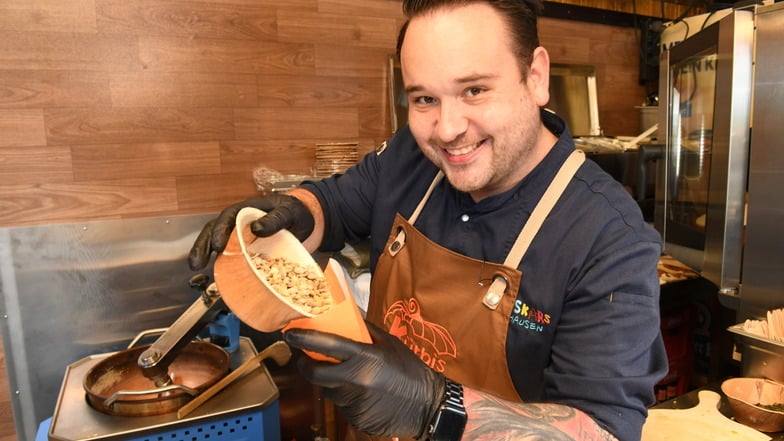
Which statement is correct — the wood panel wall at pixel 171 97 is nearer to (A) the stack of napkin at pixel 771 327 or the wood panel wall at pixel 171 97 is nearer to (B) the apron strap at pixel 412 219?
(B) the apron strap at pixel 412 219

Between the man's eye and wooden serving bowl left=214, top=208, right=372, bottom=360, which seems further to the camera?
the man's eye

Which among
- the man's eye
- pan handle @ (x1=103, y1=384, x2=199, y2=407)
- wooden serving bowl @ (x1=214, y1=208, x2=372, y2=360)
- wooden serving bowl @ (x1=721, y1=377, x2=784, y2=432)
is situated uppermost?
the man's eye

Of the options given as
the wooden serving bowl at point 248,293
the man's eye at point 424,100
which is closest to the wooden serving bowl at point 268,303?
the wooden serving bowl at point 248,293

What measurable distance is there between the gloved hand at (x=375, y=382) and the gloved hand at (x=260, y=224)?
0.98ft

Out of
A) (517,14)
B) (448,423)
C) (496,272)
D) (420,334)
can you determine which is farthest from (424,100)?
(448,423)

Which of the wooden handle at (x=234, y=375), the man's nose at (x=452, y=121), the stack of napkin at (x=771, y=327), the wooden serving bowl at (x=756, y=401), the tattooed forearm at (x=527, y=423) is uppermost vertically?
the man's nose at (x=452, y=121)

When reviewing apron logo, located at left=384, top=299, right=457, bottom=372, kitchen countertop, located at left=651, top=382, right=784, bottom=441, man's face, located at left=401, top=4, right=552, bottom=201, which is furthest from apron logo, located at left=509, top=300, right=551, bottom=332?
kitchen countertop, located at left=651, top=382, right=784, bottom=441

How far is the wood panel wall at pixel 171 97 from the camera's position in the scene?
165 cm

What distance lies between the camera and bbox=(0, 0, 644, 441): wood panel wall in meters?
1.65

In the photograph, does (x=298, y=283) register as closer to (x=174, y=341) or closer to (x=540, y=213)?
(x=540, y=213)

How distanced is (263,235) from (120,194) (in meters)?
1.01

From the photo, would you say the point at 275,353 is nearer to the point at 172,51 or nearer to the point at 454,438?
the point at 454,438

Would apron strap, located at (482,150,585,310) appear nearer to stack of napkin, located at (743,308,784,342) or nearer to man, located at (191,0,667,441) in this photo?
man, located at (191,0,667,441)

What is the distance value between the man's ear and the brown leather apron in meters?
0.14
